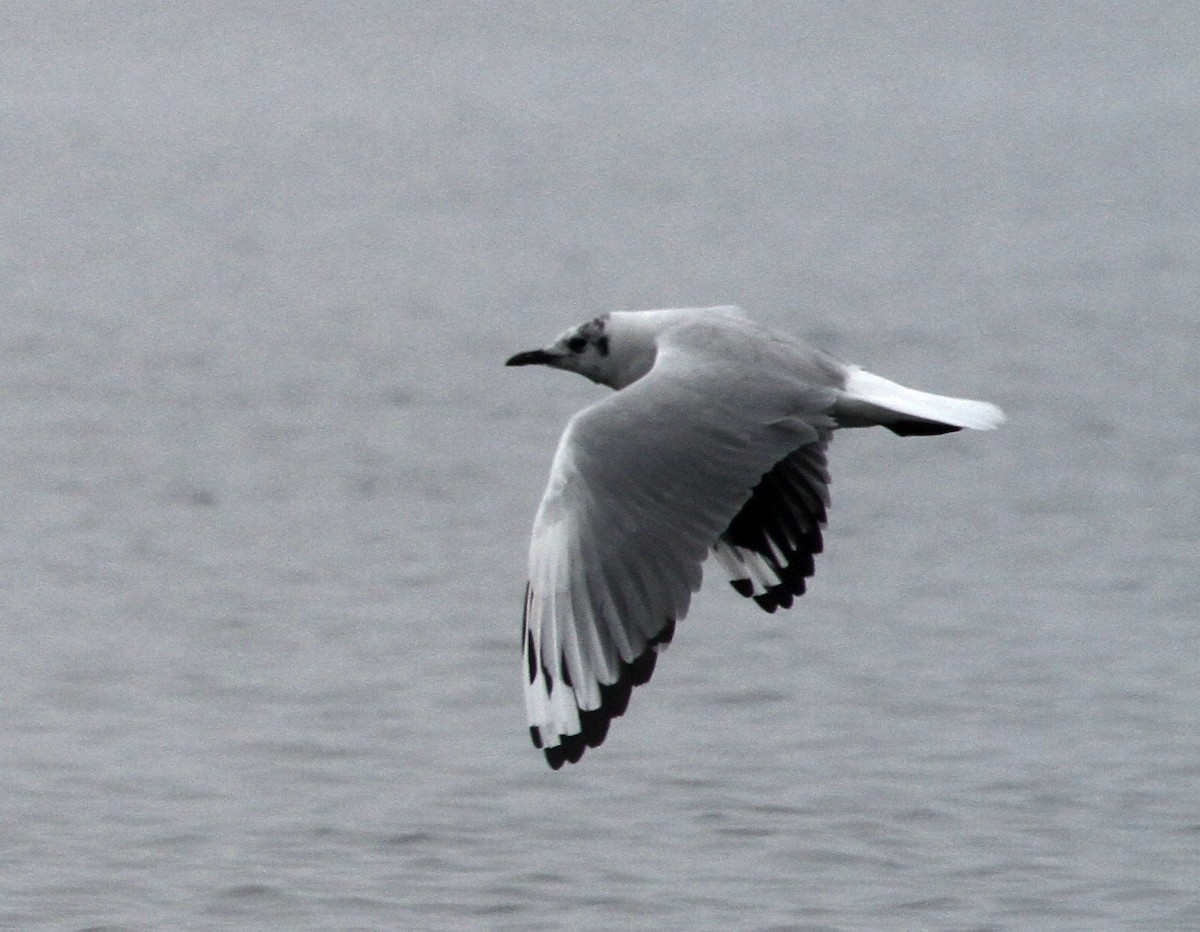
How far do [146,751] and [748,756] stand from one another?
1.88 meters

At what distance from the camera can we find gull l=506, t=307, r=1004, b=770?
21.3 ft

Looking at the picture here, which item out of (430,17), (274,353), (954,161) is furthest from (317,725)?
(430,17)

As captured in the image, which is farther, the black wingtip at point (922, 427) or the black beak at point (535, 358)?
the black beak at point (535, 358)

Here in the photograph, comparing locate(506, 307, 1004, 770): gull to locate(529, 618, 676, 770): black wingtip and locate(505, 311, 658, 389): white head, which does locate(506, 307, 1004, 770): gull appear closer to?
locate(529, 618, 676, 770): black wingtip

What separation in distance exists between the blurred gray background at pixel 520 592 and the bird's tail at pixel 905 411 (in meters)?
1.34

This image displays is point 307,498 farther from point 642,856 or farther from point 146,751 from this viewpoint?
point 642,856

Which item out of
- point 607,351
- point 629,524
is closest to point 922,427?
point 629,524

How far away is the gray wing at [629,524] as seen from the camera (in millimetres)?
6488

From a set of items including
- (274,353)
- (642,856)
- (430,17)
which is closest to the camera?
(642,856)

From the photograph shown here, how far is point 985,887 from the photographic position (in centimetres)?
779

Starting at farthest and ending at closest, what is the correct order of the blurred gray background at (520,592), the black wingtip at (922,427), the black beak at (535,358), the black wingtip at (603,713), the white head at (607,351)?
1. the blurred gray background at (520,592)
2. the black beak at (535,358)
3. the white head at (607,351)
4. the black wingtip at (922,427)
5. the black wingtip at (603,713)

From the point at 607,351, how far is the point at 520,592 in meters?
3.66

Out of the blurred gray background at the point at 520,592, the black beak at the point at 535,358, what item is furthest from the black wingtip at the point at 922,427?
the blurred gray background at the point at 520,592

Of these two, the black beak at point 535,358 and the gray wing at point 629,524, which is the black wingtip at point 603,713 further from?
the black beak at point 535,358
